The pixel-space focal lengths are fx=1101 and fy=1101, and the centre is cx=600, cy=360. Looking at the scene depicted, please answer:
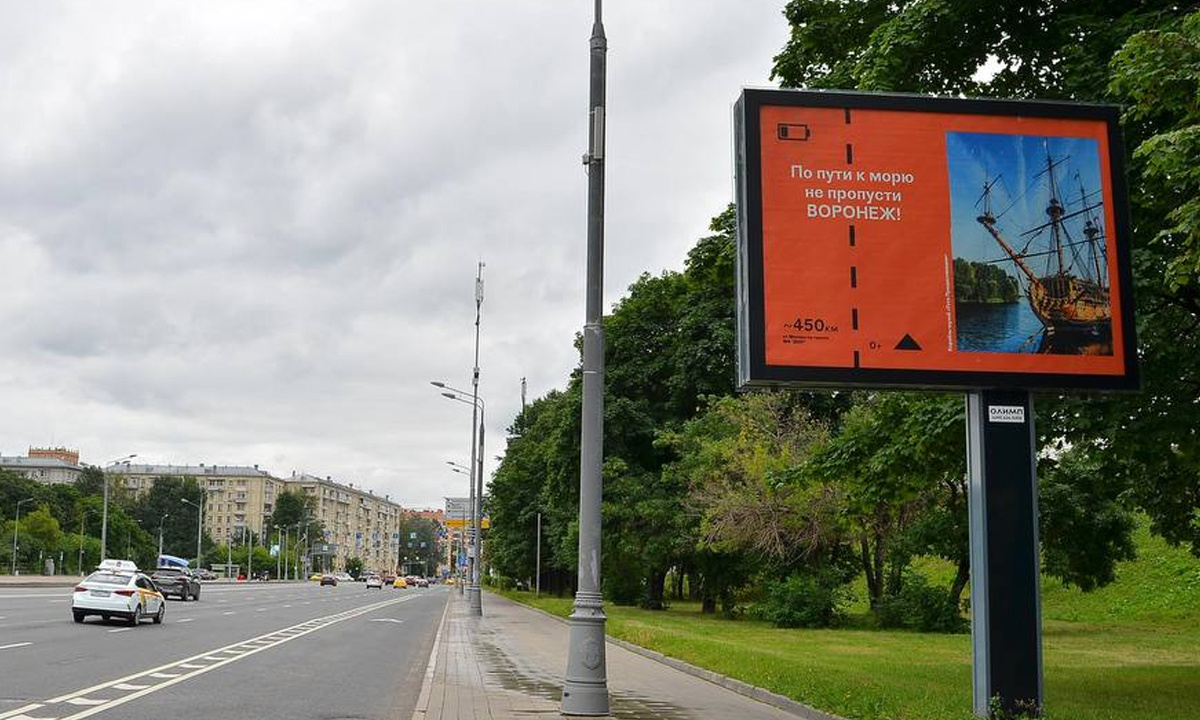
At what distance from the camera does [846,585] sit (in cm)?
3841

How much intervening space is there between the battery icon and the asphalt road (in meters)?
7.96

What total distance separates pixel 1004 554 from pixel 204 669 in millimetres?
12336

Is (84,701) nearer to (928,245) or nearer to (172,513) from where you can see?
(928,245)

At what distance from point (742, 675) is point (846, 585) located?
2313 centimetres

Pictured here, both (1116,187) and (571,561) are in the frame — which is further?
(571,561)

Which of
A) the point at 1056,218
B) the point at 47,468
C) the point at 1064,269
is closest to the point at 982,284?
the point at 1064,269

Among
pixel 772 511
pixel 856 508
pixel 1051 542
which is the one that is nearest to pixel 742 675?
pixel 856 508

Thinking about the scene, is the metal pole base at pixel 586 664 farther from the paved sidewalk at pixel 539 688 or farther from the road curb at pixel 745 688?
the road curb at pixel 745 688

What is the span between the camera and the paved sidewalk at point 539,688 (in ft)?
41.4

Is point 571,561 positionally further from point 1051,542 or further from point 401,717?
point 401,717

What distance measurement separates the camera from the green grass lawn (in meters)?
12.9

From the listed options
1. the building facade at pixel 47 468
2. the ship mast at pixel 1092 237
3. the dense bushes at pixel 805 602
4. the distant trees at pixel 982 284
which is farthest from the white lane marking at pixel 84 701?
the building facade at pixel 47 468

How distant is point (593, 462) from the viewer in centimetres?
1293

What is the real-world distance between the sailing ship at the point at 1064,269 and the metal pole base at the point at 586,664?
5837 millimetres
